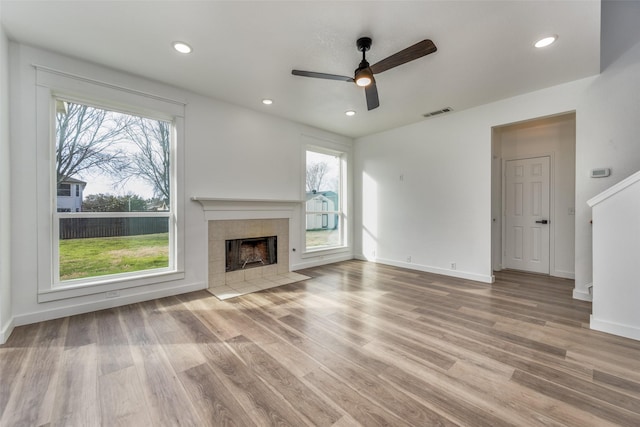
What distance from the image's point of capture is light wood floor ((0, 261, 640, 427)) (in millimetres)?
1525

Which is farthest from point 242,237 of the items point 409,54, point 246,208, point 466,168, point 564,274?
point 564,274

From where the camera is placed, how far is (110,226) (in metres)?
3.20

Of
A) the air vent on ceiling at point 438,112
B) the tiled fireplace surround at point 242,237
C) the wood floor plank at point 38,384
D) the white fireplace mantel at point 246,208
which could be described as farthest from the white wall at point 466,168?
the wood floor plank at point 38,384

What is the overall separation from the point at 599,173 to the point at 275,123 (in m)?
4.61

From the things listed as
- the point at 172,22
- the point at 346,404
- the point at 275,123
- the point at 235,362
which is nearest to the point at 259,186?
the point at 275,123

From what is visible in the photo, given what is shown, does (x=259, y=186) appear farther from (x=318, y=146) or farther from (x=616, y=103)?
(x=616, y=103)

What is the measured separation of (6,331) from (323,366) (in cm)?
291

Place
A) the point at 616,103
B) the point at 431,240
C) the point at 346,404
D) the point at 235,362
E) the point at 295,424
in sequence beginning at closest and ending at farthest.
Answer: the point at 295,424
the point at 346,404
the point at 235,362
the point at 616,103
the point at 431,240

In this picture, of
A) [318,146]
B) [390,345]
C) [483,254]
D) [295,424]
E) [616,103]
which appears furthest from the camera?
[318,146]

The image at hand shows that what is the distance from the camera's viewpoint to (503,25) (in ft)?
7.60

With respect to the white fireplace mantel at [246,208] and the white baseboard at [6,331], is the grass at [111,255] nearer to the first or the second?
the white baseboard at [6,331]

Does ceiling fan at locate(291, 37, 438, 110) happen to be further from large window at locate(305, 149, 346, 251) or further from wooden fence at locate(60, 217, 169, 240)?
large window at locate(305, 149, 346, 251)

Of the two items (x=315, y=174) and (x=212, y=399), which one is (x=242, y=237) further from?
(x=212, y=399)

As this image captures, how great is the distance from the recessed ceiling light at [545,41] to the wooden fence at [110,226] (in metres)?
4.74
